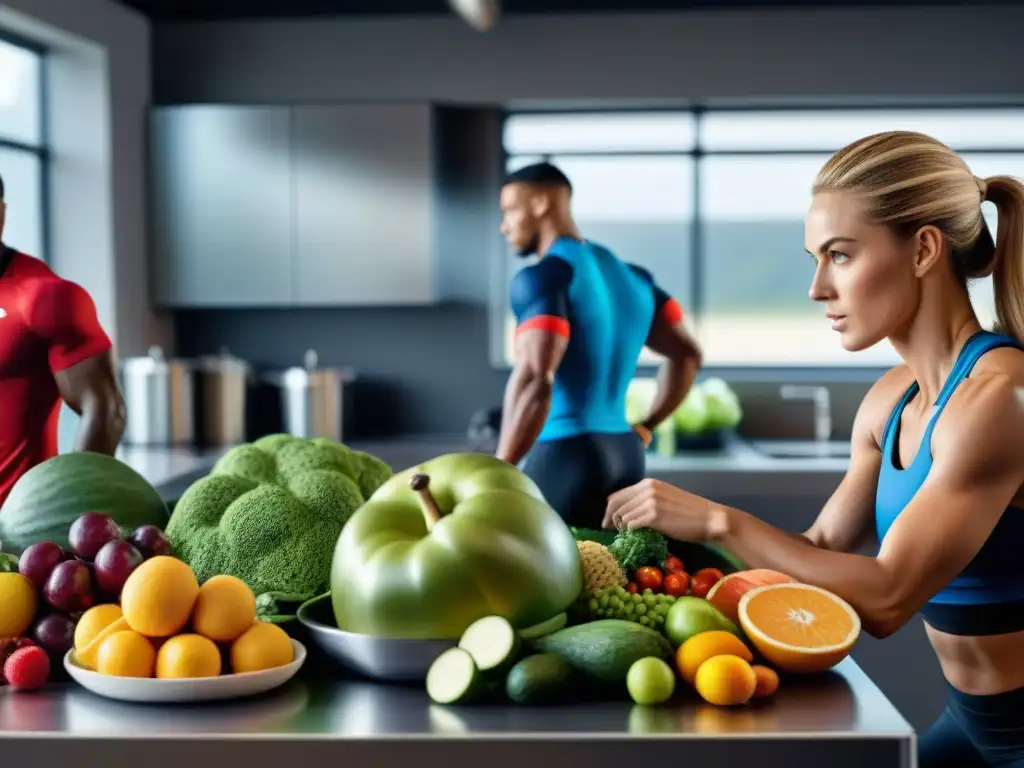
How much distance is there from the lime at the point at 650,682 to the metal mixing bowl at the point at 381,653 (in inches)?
6.7

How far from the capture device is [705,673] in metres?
1.13

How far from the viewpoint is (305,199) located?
4.48m

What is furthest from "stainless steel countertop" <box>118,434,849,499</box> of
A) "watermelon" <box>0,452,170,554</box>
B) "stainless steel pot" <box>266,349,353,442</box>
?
"watermelon" <box>0,452,170,554</box>

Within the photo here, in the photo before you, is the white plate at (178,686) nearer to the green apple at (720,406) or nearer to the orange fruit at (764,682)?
the orange fruit at (764,682)

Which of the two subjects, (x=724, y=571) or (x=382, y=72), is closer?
(x=724, y=571)

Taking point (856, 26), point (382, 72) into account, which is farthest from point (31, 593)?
point (856, 26)

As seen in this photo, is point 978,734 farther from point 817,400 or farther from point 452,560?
point 817,400

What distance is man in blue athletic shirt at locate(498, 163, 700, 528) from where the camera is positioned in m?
2.98

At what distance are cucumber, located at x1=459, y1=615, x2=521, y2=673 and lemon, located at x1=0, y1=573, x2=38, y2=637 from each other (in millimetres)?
439

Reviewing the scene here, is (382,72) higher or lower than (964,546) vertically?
higher

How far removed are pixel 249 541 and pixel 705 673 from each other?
0.51 metres

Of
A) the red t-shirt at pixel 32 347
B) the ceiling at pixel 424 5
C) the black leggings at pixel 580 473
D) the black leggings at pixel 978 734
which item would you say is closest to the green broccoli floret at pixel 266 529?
the black leggings at pixel 978 734

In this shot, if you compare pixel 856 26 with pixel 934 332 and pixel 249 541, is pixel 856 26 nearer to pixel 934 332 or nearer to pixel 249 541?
pixel 934 332

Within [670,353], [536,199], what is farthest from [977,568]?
[670,353]
